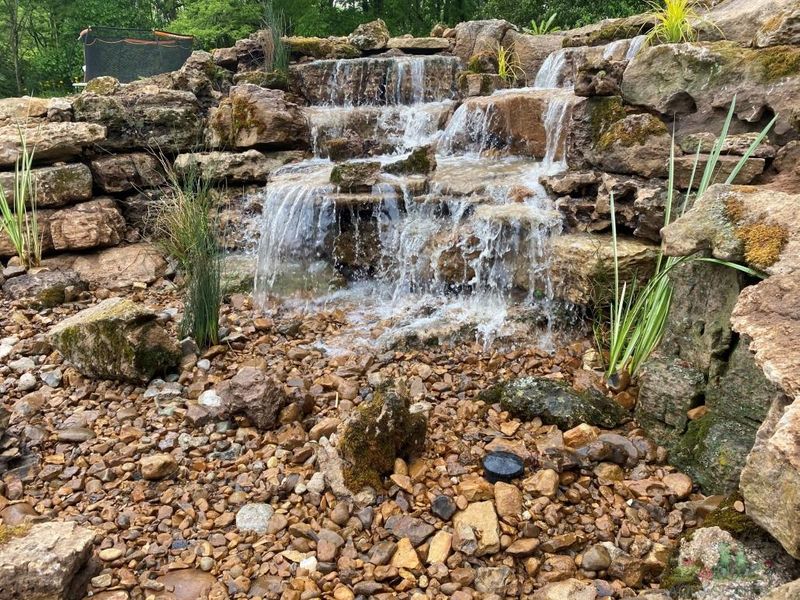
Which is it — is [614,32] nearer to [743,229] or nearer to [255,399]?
[743,229]

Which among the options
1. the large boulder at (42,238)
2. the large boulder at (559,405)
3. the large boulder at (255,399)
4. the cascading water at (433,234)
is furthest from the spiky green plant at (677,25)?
the large boulder at (42,238)

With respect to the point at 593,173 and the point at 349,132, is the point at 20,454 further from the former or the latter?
the point at 349,132

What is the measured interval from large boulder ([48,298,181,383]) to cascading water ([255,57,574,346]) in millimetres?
1233

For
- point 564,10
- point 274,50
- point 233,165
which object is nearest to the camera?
point 233,165

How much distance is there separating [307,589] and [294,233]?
129 inches

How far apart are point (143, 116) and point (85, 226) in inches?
50.5

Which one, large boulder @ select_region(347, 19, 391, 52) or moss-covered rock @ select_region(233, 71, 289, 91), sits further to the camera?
large boulder @ select_region(347, 19, 391, 52)

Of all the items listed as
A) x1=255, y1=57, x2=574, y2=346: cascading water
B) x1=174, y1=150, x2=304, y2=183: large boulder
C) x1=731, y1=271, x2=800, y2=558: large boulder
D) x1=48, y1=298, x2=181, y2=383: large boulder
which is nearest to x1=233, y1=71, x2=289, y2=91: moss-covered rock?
x1=174, y1=150, x2=304, y2=183: large boulder

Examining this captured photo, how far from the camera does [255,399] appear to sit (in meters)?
2.66

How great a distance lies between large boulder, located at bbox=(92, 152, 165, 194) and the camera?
5020mm

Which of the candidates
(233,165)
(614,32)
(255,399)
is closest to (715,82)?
(255,399)

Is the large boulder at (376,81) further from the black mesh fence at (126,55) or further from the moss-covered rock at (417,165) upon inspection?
the moss-covered rock at (417,165)

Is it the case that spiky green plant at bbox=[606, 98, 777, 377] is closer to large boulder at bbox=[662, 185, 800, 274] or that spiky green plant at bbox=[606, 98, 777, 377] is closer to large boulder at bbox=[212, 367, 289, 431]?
large boulder at bbox=[662, 185, 800, 274]

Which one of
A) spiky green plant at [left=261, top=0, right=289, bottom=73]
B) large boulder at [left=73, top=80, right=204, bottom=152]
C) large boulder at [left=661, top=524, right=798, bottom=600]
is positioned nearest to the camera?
large boulder at [left=661, top=524, right=798, bottom=600]
